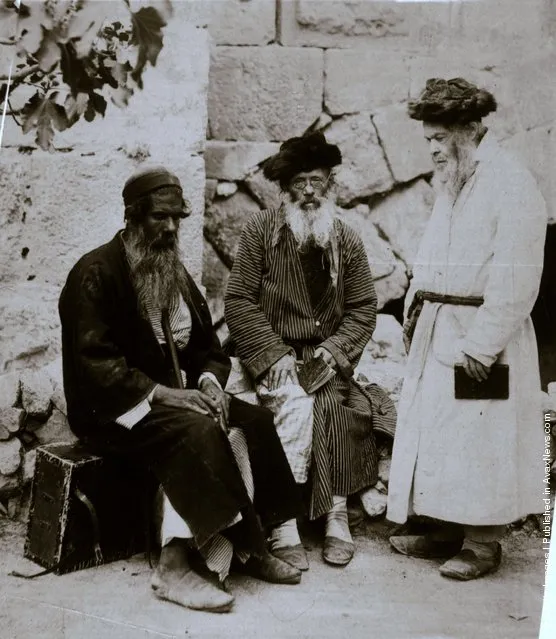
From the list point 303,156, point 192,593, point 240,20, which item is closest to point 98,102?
point 240,20

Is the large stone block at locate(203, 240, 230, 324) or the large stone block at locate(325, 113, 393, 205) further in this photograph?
the large stone block at locate(203, 240, 230, 324)

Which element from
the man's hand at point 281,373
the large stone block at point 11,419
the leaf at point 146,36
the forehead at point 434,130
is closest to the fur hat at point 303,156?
the forehead at point 434,130

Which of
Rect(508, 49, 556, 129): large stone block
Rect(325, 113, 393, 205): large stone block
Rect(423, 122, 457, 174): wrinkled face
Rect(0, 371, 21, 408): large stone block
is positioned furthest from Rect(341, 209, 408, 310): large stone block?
Rect(0, 371, 21, 408): large stone block

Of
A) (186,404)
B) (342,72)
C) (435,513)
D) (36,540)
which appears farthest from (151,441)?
(342,72)

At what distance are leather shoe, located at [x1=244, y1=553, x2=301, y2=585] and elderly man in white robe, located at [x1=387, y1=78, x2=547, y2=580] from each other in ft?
1.48

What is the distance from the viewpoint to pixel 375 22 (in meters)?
2.81

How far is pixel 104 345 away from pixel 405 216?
128cm

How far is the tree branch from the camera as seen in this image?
2842 mm

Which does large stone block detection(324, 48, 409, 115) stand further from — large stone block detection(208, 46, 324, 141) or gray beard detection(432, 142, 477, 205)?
gray beard detection(432, 142, 477, 205)

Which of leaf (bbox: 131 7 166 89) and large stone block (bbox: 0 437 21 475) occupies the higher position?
leaf (bbox: 131 7 166 89)

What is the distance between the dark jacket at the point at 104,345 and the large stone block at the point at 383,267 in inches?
35.4

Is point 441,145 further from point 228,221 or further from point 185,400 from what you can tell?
point 185,400

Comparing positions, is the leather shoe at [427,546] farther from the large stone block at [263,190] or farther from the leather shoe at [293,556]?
the large stone block at [263,190]

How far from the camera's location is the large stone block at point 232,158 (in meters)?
3.01
